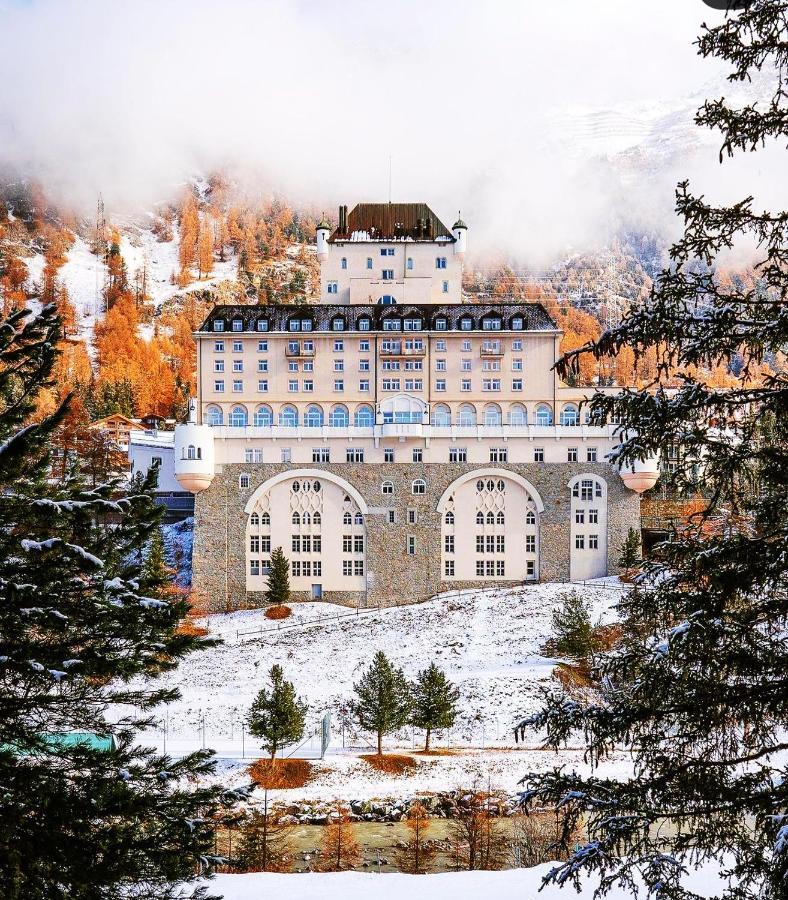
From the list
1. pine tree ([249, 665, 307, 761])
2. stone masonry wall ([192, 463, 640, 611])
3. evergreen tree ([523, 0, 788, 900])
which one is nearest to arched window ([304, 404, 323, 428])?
stone masonry wall ([192, 463, 640, 611])

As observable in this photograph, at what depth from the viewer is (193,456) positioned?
5256cm

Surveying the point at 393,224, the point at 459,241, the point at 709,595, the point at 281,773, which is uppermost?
the point at 393,224

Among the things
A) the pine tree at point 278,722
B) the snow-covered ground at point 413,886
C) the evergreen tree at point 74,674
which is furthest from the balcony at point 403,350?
the evergreen tree at point 74,674

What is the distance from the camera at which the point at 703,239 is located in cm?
965

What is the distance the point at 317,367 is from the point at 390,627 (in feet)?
51.0

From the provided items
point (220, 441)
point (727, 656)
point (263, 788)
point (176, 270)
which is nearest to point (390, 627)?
point (220, 441)

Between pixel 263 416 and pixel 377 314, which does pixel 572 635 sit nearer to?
pixel 263 416

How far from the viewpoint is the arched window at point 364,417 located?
182 ft

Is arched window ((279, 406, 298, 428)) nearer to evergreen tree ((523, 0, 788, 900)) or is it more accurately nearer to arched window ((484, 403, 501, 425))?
arched window ((484, 403, 501, 425))

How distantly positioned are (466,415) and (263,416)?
11043 mm

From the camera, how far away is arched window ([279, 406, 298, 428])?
55156 mm

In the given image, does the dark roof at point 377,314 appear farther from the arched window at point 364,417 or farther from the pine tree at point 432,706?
the pine tree at point 432,706

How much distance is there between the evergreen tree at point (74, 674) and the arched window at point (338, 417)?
41693mm

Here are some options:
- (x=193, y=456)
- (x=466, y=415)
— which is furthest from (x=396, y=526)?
(x=193, y=456)
